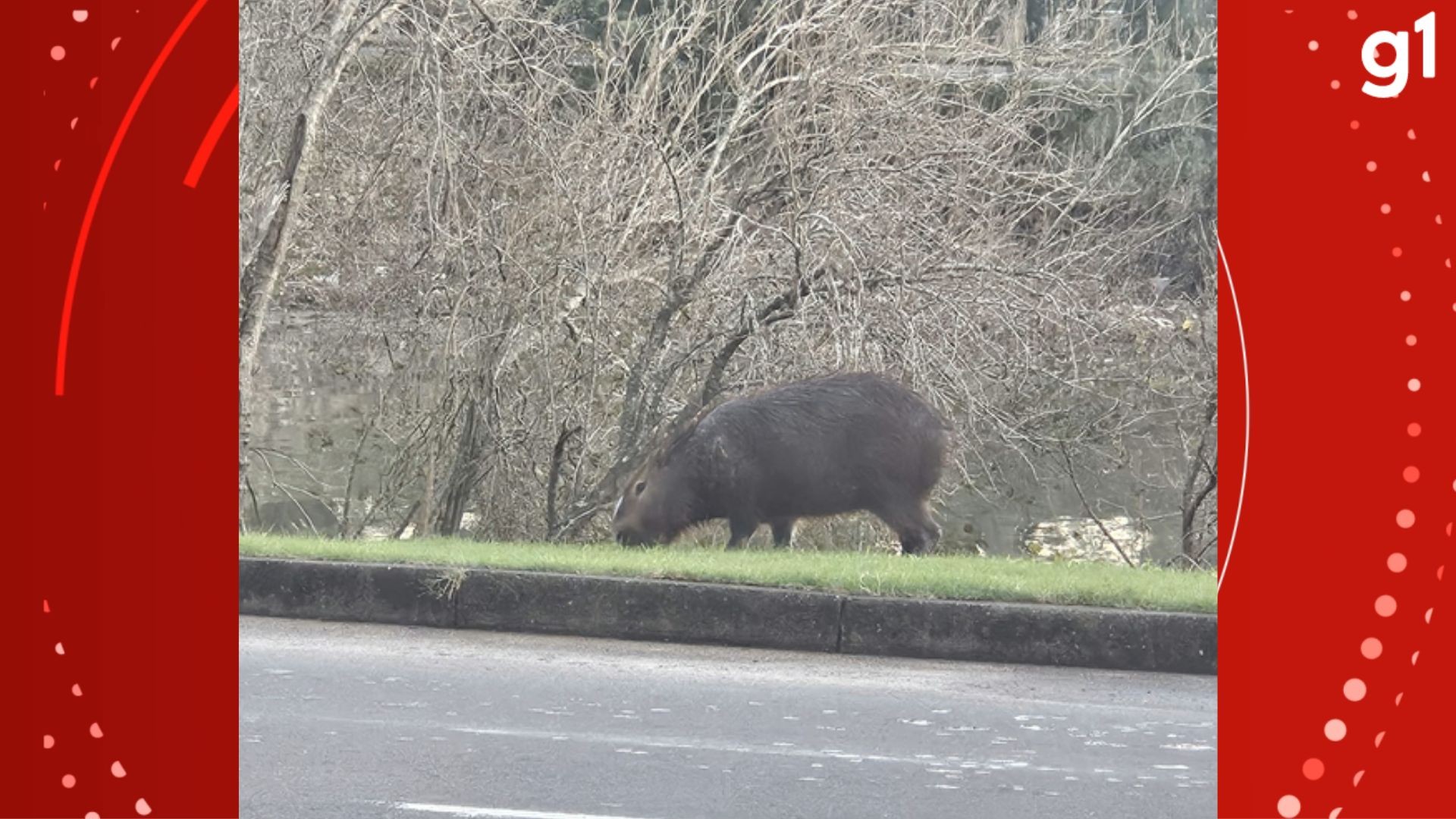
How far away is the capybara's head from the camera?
35.2 ft

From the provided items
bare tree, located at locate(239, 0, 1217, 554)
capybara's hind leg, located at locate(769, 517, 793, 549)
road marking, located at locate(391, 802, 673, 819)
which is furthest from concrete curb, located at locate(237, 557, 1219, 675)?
bare tree, located at locate(239, 0, 1217, 554)

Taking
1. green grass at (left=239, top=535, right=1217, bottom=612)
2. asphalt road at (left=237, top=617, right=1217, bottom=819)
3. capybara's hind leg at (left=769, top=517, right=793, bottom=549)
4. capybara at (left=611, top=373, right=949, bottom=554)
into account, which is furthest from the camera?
capybara's hind leg at (left=769, top=517, right=793, bottom=549)

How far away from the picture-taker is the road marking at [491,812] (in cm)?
482

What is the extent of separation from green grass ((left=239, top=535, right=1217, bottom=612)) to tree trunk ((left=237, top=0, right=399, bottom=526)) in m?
2.79

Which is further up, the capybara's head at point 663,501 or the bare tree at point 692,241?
the bare tree at point 692,241

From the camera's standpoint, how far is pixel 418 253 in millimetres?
13242

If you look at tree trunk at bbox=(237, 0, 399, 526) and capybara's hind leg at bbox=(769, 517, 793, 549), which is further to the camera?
tree trunk at bbox=(237, 0, 399, 526)

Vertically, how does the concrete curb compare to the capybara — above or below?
below
